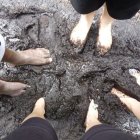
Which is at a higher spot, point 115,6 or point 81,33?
point 115,6

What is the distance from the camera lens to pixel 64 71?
2006 millimetres

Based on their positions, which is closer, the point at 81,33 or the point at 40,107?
the point at 40,107

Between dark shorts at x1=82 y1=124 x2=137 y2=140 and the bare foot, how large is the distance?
56 cm

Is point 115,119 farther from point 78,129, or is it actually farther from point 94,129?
point 94,129

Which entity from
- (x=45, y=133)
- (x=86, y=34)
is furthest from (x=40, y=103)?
(x=86, y=34)

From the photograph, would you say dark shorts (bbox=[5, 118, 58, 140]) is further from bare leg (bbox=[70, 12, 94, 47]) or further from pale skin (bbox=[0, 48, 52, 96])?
bare leg (bbox=[70, 12, 94, 47])

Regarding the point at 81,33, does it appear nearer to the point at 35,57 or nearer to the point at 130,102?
the point at 35,57

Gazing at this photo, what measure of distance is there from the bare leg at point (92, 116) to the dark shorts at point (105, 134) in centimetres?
22

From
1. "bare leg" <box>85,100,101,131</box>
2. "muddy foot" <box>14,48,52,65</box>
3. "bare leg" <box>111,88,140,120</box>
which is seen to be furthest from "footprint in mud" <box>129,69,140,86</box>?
"muddy foot" <box>14,48,52,65</box>

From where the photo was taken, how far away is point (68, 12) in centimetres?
221

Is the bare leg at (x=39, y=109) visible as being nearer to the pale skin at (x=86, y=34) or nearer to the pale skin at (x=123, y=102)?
the pale skin at (x=123, y=102)

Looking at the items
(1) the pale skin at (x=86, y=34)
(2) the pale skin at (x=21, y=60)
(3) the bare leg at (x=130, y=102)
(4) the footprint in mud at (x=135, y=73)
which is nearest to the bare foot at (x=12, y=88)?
(2) the pale skin at (x=21, y=60)

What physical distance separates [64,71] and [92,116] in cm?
33

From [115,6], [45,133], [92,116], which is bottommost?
[92,116]
